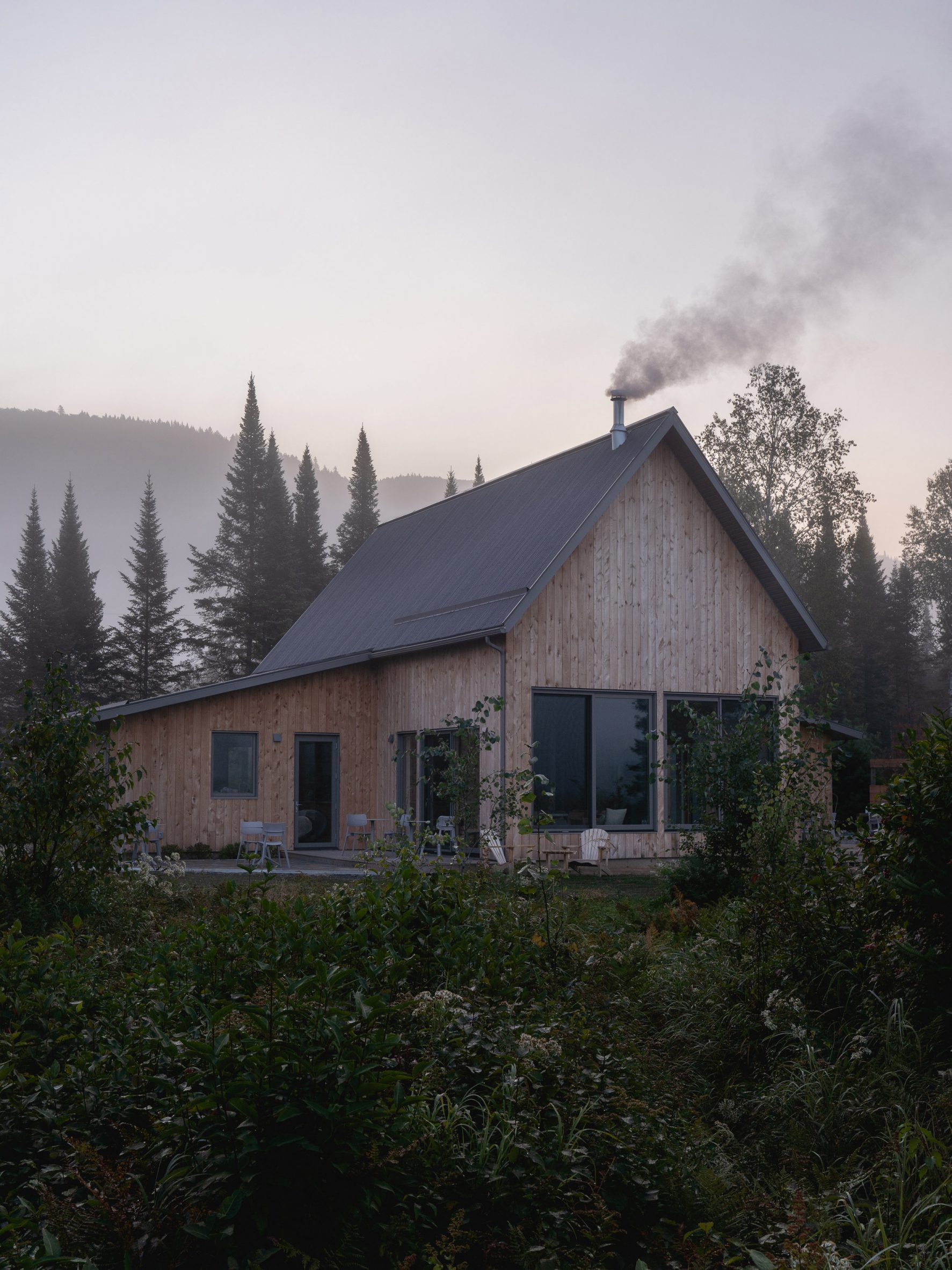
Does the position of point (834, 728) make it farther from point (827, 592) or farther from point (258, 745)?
point (827, 592)

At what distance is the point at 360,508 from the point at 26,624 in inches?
652

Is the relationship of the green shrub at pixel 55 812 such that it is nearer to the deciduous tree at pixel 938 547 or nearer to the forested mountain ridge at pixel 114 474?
the deciduous tree at pixel 938 547

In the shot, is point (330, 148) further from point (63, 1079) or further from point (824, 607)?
point (824, 607)

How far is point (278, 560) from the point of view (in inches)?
1948

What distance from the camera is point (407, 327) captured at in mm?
17297

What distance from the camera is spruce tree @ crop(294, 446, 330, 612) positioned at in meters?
52.9

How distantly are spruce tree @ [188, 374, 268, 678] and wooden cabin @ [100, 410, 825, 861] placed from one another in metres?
26.2

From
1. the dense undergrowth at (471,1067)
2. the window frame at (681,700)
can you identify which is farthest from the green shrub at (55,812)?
the window frame at (681,700)

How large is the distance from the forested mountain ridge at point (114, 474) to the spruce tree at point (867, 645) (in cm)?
9930

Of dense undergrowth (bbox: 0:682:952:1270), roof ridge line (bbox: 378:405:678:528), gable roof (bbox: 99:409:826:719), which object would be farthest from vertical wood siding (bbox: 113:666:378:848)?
dense undergrowth (bbox: 0:682:952:1270)

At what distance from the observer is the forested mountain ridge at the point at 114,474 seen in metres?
153

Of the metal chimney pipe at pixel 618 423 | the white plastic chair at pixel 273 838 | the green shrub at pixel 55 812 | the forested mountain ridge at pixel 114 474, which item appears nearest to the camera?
the green shrub at pixel 55 812

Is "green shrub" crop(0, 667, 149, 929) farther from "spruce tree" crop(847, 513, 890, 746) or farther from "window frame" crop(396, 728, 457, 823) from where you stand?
"spruce tree" crop(847, 513, 890, 746)

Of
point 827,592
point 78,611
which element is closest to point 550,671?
point 827,592
